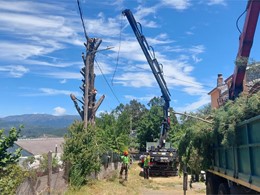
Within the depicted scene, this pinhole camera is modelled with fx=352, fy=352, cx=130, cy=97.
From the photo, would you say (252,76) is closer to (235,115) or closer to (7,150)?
(235,115)

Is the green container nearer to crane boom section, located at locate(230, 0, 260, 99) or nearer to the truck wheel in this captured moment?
the truck wheel

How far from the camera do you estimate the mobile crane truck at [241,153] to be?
5.44 meters

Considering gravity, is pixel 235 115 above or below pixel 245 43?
below

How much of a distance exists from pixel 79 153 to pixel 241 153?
26.2 feet

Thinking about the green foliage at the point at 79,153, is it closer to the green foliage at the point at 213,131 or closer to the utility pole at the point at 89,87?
the utility pole at the point at 89,87

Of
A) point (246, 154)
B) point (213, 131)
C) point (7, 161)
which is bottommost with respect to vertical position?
point (7, 161)

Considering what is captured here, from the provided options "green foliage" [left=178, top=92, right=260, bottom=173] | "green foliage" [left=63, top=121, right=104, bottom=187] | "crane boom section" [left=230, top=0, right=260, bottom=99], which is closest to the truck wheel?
"green foliage" [left=178, top=92, right=260, bottom=173]

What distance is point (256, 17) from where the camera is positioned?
982 cm

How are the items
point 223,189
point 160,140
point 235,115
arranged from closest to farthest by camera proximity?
1. point 235,115
2. point 223,189
3. point 160,140

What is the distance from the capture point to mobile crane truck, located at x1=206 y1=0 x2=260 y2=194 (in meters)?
5.44

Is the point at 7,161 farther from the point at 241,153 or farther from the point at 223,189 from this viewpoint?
the point at 223,189

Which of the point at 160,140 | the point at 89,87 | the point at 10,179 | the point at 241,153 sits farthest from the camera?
the point at 160,140

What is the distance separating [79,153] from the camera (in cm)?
1312

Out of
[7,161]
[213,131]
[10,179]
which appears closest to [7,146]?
[7,161]
